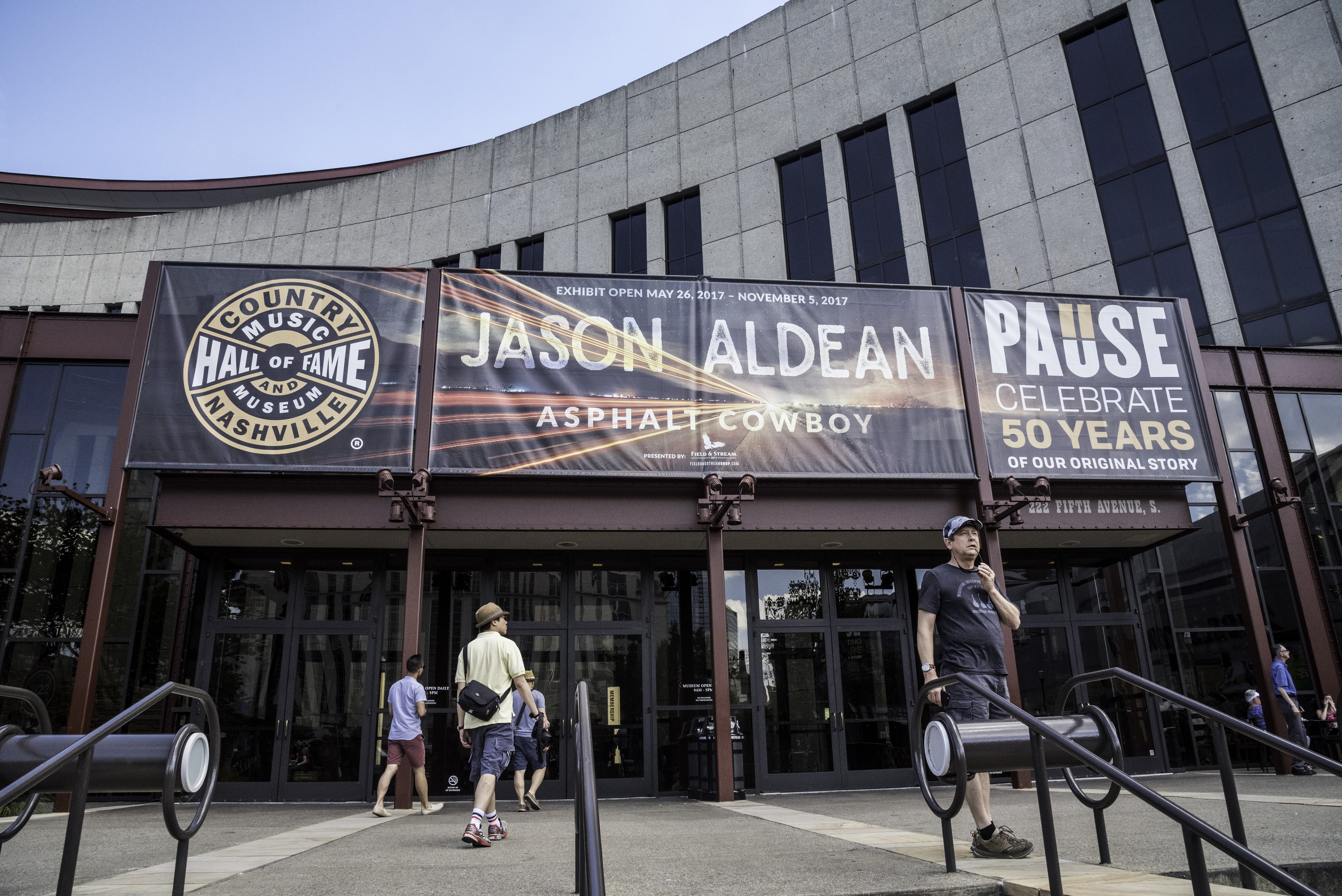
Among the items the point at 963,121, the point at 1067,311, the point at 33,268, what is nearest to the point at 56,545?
the point at 1067,311

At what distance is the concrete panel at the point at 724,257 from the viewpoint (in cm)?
2036

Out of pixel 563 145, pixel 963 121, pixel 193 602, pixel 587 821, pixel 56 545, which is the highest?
pixel 563 145

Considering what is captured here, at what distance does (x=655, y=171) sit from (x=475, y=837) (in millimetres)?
18678

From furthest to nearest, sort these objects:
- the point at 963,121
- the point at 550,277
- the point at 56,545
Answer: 1. the point at 963,121
2. the point at 56,545
3. the point at 550,277

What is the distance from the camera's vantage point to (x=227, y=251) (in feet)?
80.9

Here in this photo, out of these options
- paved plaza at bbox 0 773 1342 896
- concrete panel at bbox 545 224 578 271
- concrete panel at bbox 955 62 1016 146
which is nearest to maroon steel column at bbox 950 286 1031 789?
paved plaza at bbox 0 773 1342 896

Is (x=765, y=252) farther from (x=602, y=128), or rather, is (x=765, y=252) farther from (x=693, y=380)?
(x=693, y=380)

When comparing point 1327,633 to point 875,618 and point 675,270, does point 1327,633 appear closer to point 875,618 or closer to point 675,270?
point 875,618

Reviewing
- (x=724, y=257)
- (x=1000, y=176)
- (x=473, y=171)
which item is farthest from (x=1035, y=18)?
(x=473, y=171)

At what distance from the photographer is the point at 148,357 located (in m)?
10.9

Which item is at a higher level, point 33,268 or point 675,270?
point 33,268

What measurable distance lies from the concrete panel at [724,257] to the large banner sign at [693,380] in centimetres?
841

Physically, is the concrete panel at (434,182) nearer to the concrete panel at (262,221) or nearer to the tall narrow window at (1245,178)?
the concrete panel at (262,221)

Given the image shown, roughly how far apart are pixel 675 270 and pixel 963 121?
24.3ft
